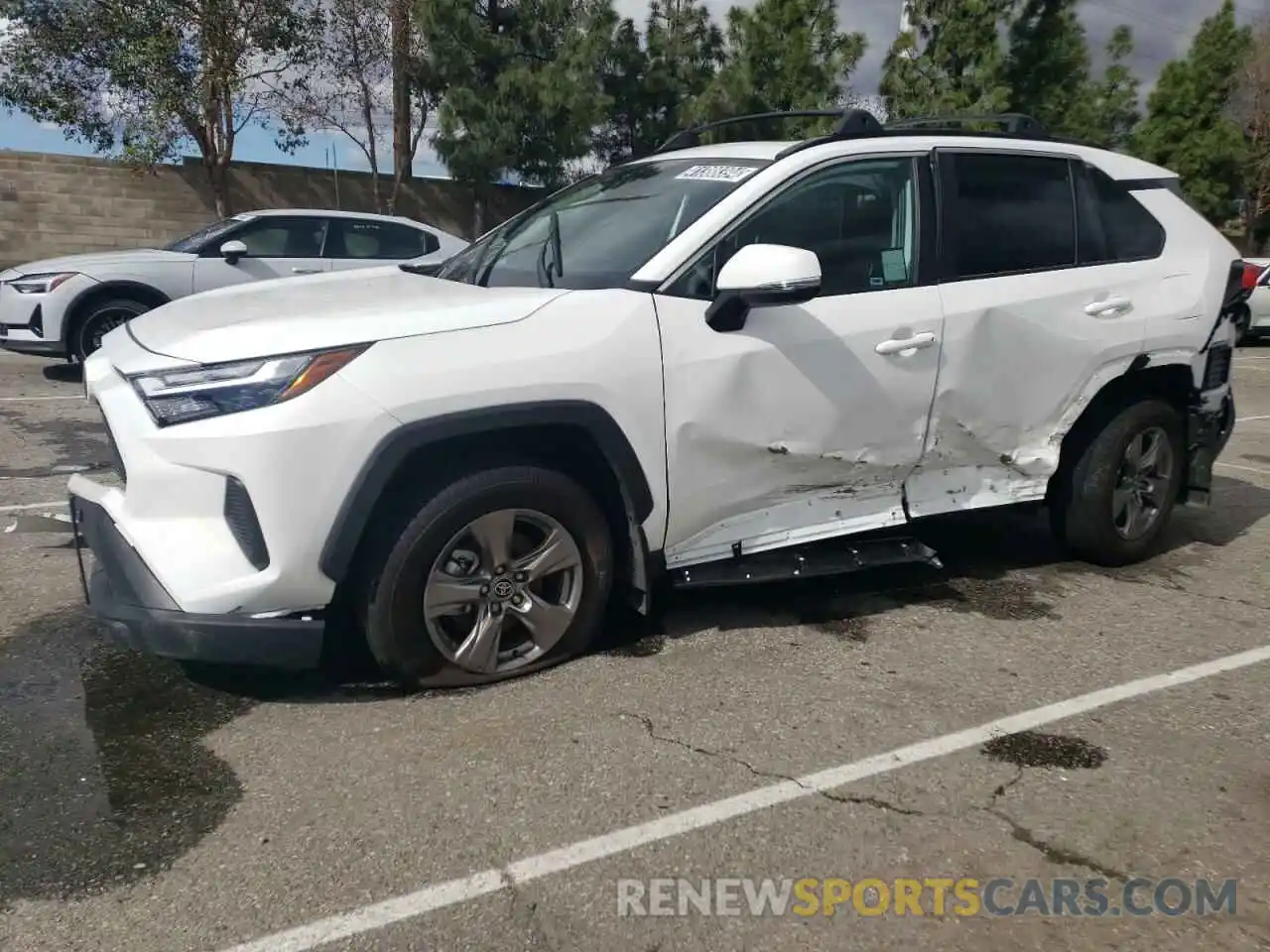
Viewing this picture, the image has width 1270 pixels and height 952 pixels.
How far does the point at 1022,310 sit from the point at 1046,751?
6.15 feet

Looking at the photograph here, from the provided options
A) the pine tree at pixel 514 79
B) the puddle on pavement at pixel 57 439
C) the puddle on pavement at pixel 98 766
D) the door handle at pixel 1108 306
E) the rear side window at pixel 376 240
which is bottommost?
the puddle on pavement at pixel 98 766

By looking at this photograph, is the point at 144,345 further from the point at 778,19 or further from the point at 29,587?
the point at 778,19

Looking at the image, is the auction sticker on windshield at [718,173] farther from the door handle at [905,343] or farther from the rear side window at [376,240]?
the rear side window at [376,240]

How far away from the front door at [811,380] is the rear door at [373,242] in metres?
7.18

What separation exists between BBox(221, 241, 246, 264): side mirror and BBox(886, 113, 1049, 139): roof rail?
6847mm

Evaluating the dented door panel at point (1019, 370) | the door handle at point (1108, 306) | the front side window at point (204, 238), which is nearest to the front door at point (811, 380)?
the dented door panel at point (1019, 370)

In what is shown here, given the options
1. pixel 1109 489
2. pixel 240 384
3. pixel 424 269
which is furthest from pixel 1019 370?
pixel 240 384

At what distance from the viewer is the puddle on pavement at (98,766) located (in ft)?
8.52

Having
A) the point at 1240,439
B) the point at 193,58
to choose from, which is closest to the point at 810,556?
the point at 1240,439

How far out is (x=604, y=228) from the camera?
13.4 ft

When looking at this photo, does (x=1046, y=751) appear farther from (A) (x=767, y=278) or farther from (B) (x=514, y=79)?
(B) (x=514, y=79)

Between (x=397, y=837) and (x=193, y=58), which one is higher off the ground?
(x=193, y=58)

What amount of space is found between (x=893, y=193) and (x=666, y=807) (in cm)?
257

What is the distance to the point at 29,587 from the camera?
174 inches
